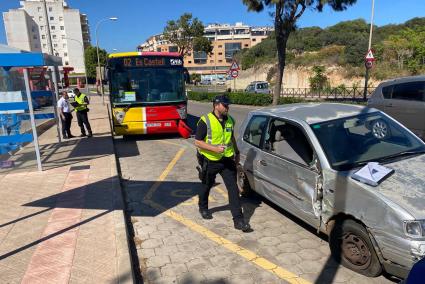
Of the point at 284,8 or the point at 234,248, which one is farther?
the point at 284,8

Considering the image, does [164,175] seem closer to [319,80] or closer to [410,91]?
[410,91]

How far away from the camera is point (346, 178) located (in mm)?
3645

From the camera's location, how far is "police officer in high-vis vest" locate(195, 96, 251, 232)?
4.62 meters

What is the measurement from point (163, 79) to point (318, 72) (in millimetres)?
32318

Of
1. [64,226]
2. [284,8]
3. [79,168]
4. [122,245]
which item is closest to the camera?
[122,245]

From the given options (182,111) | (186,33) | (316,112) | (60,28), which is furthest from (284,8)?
(60,28)

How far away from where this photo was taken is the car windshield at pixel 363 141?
4031 mm

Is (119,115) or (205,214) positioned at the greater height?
(119,115)

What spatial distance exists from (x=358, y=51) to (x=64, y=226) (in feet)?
145

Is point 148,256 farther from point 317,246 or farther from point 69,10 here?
point 69,10

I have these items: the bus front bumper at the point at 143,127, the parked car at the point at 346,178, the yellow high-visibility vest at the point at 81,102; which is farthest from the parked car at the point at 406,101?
the yellow high-visibility vest at the point at 81,102

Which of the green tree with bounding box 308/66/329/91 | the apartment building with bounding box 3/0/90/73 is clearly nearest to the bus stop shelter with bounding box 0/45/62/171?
the green tree with bounding box 308/66/329/91

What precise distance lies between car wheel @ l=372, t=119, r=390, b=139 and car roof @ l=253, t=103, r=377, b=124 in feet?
0.84

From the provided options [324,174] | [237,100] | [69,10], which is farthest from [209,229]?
[69,10]
